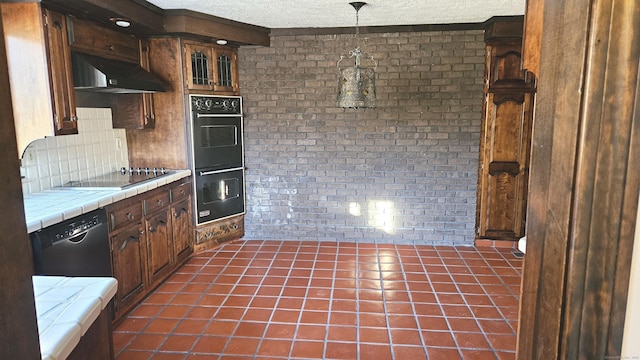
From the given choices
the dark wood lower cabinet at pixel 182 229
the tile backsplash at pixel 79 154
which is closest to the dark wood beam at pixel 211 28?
the tile backsplash at pixel 79 154

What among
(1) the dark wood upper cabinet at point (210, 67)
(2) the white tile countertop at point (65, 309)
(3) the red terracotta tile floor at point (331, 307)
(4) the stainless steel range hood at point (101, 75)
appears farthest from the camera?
(1) the dark wood upper cabinet at point (210, 67)

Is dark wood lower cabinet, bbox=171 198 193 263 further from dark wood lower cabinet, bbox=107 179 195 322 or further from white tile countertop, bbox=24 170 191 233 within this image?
white tile countertop, bbox=24 170 191 233

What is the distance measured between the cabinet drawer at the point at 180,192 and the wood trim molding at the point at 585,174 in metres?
3.46

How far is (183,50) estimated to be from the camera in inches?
154

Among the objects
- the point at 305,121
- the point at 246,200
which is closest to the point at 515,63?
the point at 305,121

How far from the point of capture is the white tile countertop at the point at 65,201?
220cm

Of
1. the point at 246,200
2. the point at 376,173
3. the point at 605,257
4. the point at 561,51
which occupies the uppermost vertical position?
the point at 561,51

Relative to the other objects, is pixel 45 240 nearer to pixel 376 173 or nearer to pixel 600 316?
pixel 600 316

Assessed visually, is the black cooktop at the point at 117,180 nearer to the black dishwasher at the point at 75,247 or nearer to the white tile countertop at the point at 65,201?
the white tile countertop at the point at 65,201

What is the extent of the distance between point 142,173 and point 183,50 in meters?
1.25

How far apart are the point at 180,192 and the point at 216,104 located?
3.33 feet

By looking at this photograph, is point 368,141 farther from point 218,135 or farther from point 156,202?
point 156,202

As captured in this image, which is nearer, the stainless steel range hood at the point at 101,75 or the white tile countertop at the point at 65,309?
the white tile countertop at the point at 65,309

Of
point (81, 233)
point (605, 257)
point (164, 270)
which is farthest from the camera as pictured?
point (164, 270)
